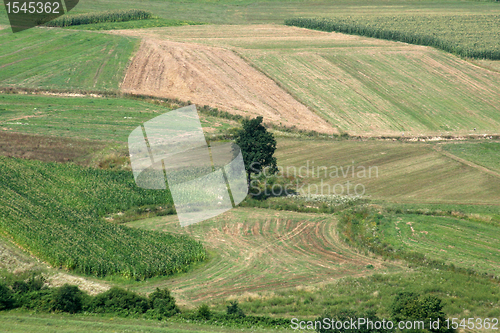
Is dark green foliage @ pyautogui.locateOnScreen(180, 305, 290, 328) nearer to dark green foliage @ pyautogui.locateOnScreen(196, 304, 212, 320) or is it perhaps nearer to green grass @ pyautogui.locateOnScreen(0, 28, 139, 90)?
dark green foliage @ pyautogui.locateOnScreen(196, 304, 212, 320)

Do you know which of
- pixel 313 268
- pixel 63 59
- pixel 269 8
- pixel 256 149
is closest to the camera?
pixel 313 268

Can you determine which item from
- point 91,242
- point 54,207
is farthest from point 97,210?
point 91,242

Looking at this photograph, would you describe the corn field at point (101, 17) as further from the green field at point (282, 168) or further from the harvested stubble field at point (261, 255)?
the harvested stubble field at point (261, 255)

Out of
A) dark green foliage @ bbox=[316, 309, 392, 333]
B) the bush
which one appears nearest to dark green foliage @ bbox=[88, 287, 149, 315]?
the bush

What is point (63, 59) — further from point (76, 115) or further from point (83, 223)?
point (83, 223)

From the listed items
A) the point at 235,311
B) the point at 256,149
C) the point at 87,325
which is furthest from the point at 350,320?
the point at 256,149
